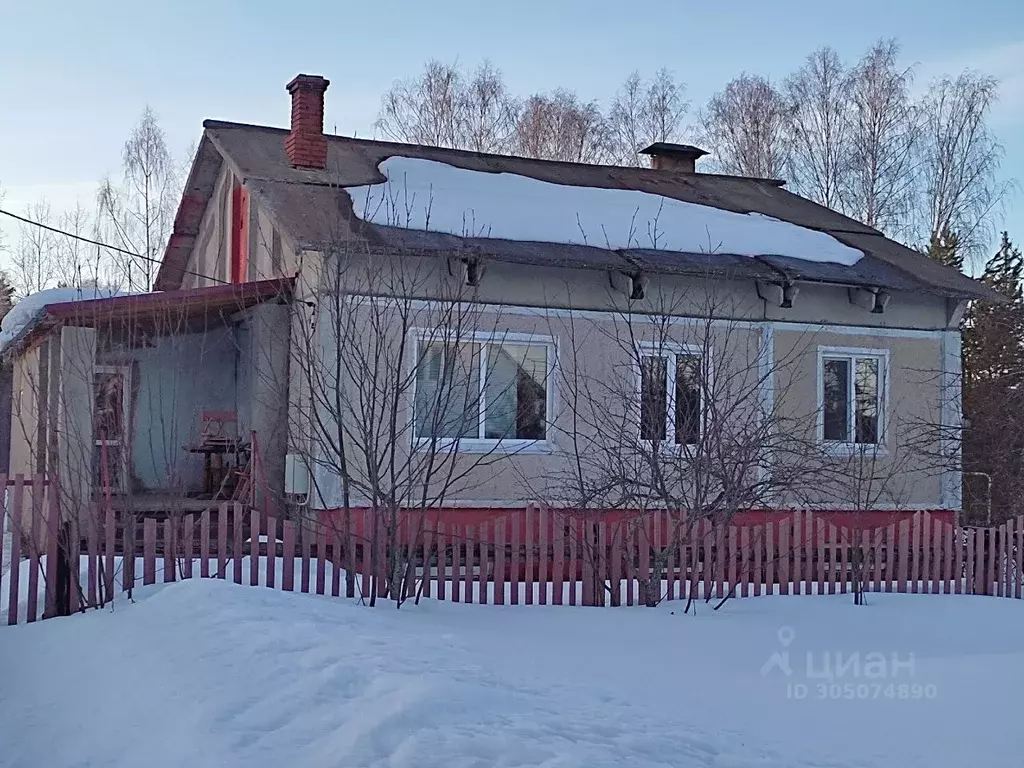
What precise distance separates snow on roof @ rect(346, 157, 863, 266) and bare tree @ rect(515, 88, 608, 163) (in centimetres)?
1900

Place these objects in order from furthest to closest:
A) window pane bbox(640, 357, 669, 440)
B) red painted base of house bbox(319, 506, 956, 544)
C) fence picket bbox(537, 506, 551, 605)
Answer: red painted base of house bbox(319, 506, 956, 544) → window pane bbox(640, 357, 669, 440) → fence picket bbox(537, 506, 551, 605)

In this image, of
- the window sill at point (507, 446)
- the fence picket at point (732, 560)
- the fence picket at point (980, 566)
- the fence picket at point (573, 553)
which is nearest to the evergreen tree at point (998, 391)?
the fence picket at point (980, 566)

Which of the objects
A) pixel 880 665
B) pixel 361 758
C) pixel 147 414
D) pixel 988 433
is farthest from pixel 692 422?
pixel 988 433

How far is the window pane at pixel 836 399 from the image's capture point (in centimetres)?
1454

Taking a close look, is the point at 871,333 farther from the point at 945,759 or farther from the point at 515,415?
the point at 945,759

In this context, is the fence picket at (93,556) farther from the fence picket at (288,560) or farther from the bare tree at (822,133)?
the bare tree at (822,133)

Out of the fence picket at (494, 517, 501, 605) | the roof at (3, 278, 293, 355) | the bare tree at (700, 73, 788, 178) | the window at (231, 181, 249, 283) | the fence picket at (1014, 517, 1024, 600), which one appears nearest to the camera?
the fence picket at (494, 517, 501, 605)

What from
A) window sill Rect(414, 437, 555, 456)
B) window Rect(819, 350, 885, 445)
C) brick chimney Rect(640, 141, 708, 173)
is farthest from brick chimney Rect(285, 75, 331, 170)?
window Rect(819, 350, 885, 445)

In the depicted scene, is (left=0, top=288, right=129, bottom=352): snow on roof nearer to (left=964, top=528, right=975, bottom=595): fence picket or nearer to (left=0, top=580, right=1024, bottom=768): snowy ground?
(left=0, top=580, right=1024, bottom=768): snowy ground

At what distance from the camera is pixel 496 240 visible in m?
12.9

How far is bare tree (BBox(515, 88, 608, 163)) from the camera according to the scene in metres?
35.1

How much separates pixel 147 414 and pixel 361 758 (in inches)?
450

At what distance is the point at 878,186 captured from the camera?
Answer: 3094 cm

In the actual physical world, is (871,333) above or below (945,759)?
above
